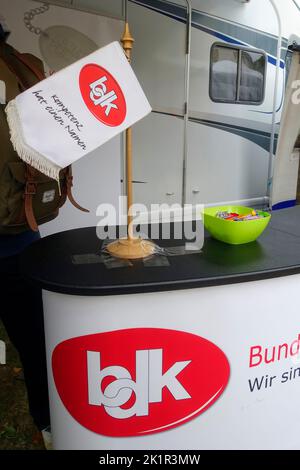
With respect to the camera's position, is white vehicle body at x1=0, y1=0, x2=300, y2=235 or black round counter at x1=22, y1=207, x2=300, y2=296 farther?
white vehicle body at x1=0, y1=0, x2=300, y2=235

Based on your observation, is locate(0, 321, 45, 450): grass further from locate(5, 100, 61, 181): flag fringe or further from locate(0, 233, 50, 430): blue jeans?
locate(5, 100, 61, 181): flag fringe

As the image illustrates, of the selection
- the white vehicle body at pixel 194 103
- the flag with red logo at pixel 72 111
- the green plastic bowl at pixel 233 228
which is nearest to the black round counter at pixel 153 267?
the green plastic bowl at pixel 233 228

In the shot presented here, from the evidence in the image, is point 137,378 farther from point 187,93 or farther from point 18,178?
point 187,93

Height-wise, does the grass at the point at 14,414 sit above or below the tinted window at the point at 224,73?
below

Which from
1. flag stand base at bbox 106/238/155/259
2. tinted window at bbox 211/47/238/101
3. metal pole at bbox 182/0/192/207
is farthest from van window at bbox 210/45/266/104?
flag stand base at bbox 106/238/155/259

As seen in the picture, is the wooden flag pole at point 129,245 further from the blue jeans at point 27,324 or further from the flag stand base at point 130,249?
the blue jeans at point 27,324

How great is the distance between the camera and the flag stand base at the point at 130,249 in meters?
1.21

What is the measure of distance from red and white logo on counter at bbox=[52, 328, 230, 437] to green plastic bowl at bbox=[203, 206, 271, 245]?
1.21 ft

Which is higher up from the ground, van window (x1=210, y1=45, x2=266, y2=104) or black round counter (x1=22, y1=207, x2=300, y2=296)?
van window (x1=210, y1=45, x2=266, y2=104)

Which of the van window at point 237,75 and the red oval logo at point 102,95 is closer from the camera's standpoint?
the red oval logo at point 102,95

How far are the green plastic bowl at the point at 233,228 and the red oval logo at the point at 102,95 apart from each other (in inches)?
19.4

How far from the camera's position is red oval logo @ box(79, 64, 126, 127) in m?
0.97
